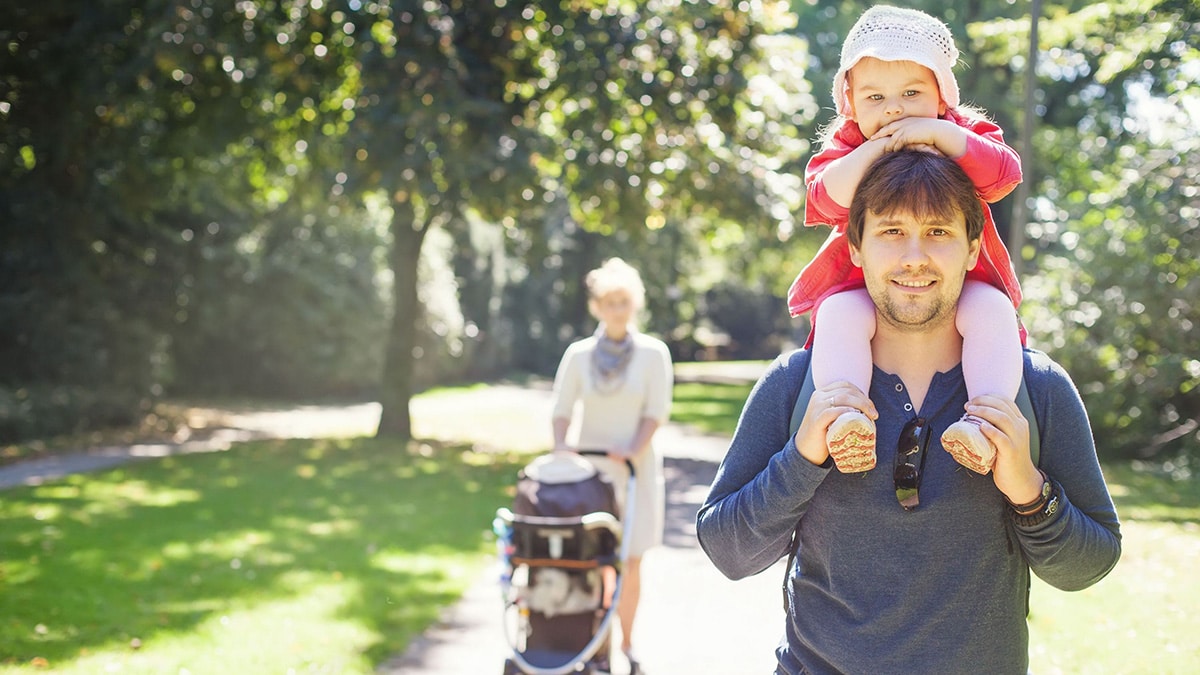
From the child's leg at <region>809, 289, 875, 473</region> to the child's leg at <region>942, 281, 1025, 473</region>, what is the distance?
0.17 meters

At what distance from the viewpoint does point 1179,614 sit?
23.0 feet

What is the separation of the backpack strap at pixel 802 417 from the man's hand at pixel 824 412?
2.4 inches

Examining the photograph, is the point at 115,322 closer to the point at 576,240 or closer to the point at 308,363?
the point at 308,363

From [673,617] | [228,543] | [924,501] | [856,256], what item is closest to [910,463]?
[924,501]

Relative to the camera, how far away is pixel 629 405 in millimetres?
6109

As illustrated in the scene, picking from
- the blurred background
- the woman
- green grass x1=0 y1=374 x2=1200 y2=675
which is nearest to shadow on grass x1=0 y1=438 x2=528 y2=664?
green grass x1=0 y1=374 x2=1200 y2=675

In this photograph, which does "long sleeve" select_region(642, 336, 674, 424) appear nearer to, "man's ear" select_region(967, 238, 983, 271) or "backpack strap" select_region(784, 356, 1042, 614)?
"backpack strap" select_region(784, 356, 1042, 614)

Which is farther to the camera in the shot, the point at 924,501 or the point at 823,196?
the point at 823,196

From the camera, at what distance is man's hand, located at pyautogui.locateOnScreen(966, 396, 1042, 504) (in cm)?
195

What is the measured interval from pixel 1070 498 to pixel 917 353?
0.40m

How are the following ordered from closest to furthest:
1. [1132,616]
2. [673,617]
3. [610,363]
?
[610,363], [1132,616], [673,617]

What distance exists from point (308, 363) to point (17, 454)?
12250 millimetres

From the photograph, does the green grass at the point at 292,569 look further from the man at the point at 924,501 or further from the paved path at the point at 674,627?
the man at the point at 924,501

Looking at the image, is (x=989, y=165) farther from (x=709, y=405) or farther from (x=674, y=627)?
(x=709, y=405)
